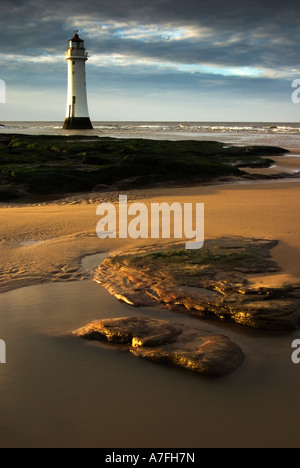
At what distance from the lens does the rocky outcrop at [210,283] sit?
3721mm

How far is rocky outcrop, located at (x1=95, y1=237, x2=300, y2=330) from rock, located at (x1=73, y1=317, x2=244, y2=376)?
49cm

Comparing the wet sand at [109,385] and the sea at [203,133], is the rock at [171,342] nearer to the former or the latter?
the wet sand at [109,385]

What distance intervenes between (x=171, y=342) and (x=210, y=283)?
113 centimetres

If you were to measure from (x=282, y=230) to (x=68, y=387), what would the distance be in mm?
4267

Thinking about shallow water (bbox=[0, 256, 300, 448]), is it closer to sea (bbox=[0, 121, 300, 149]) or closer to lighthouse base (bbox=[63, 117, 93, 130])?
sea (bbox=[0, 121, 300, 149])

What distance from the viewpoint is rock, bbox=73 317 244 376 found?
3014 mm

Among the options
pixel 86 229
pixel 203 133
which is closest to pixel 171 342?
pixel 86 229

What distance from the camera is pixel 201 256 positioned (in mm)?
5004

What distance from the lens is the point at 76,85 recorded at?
150ft

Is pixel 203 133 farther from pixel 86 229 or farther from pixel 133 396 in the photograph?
pixel 133 396

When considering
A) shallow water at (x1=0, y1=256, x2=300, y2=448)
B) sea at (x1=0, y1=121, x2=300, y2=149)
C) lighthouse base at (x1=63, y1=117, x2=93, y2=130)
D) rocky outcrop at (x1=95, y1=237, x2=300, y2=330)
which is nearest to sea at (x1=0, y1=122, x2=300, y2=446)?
shallow water at (x1=0, y1=256, x2=300, y2=448)

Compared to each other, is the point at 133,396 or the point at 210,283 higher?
the point at 210,283

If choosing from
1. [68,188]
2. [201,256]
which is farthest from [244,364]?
[68,188]

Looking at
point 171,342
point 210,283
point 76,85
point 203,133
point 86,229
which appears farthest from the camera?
point 203,133
